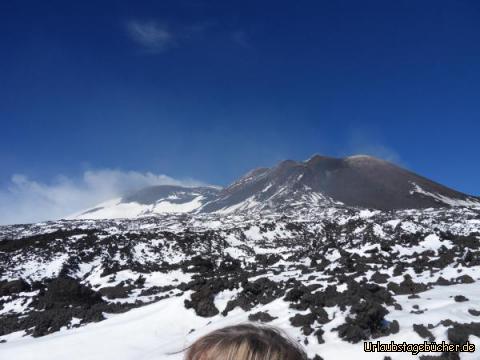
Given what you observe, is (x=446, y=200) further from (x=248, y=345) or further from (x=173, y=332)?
(x=248, y=345)

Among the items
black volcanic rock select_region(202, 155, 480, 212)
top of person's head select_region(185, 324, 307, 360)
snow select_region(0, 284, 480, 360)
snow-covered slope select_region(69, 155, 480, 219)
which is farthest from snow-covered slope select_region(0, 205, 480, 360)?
black volcanic rock select_region(202, 155, 480, 212)

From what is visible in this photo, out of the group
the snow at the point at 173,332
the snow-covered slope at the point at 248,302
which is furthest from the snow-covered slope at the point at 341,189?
the snow at the point at 173,332

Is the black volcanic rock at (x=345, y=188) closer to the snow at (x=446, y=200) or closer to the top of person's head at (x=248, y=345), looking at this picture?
the snow at (x=446, y=200)

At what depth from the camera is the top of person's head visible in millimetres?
1943

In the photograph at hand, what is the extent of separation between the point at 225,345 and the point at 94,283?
30.3m

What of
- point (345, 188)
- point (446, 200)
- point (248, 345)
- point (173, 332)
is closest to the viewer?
point (248, 345)

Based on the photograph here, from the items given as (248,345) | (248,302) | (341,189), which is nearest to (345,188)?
(341,189)

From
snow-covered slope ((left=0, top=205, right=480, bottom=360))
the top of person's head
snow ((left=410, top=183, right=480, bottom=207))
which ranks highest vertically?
snow ((left=410, top=183, right=480, bottom=207))

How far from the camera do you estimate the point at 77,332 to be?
15.5 metres

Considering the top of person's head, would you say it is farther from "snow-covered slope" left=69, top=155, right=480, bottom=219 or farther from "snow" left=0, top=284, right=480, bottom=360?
"snow-covered slope" left=69, top=155, right=480, bottom=219

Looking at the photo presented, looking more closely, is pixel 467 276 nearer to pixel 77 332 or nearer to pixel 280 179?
pixel 77 332

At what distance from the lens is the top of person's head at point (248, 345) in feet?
6.38

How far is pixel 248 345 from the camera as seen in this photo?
6.40 ft

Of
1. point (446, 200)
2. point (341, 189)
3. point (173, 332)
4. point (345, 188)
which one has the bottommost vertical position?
point (173, 332)
